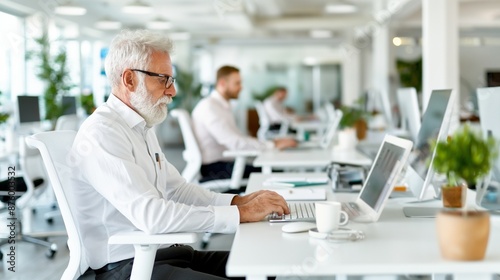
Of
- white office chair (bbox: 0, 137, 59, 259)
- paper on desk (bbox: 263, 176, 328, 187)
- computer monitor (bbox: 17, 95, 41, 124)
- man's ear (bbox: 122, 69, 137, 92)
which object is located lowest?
white office chair (bbox: 0, 137, 59, 259)

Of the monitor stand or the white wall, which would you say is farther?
the white wall

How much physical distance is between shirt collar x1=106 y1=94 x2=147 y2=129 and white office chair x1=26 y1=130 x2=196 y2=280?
18 cm

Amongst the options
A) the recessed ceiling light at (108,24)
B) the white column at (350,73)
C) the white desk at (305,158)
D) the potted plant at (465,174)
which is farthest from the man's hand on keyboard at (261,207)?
the white column at (350,73)

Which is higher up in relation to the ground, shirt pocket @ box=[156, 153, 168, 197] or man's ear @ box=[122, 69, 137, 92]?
man's ear @ box=[122, 69, 137, 92]

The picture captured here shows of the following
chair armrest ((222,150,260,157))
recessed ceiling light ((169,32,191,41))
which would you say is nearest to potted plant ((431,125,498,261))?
chair armrest ((222,150,260,157))

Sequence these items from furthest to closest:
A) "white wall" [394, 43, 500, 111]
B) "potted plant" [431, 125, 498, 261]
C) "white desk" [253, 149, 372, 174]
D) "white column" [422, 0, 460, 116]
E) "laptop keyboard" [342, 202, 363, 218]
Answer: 1. "white wall" [394, 43, 500, 111]
2. "white column" [422, 0, 460, 116]
3. "white desk" [253, 149, 372, 174]
4. "laptop keyboard" [342, 202, 363, 218]
5. "potted plant" [431, 125, 498, 261]

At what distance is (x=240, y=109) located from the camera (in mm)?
17656

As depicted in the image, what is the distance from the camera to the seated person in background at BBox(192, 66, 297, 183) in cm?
549

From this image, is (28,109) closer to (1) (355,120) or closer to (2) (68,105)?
(2) (68,105)

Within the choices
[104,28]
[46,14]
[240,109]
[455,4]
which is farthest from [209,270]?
[240,109]

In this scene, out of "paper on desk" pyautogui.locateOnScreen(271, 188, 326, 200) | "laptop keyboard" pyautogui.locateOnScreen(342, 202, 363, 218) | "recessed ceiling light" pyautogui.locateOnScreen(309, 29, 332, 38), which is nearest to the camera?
"laptop keyboard" pyautogui.locateOnScreen(342, 202, 363, 218)

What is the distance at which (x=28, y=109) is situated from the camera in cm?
734

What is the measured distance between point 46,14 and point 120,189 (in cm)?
968

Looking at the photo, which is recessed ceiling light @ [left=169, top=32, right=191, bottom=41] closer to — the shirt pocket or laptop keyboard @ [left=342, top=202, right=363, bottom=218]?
the shirt pocket
